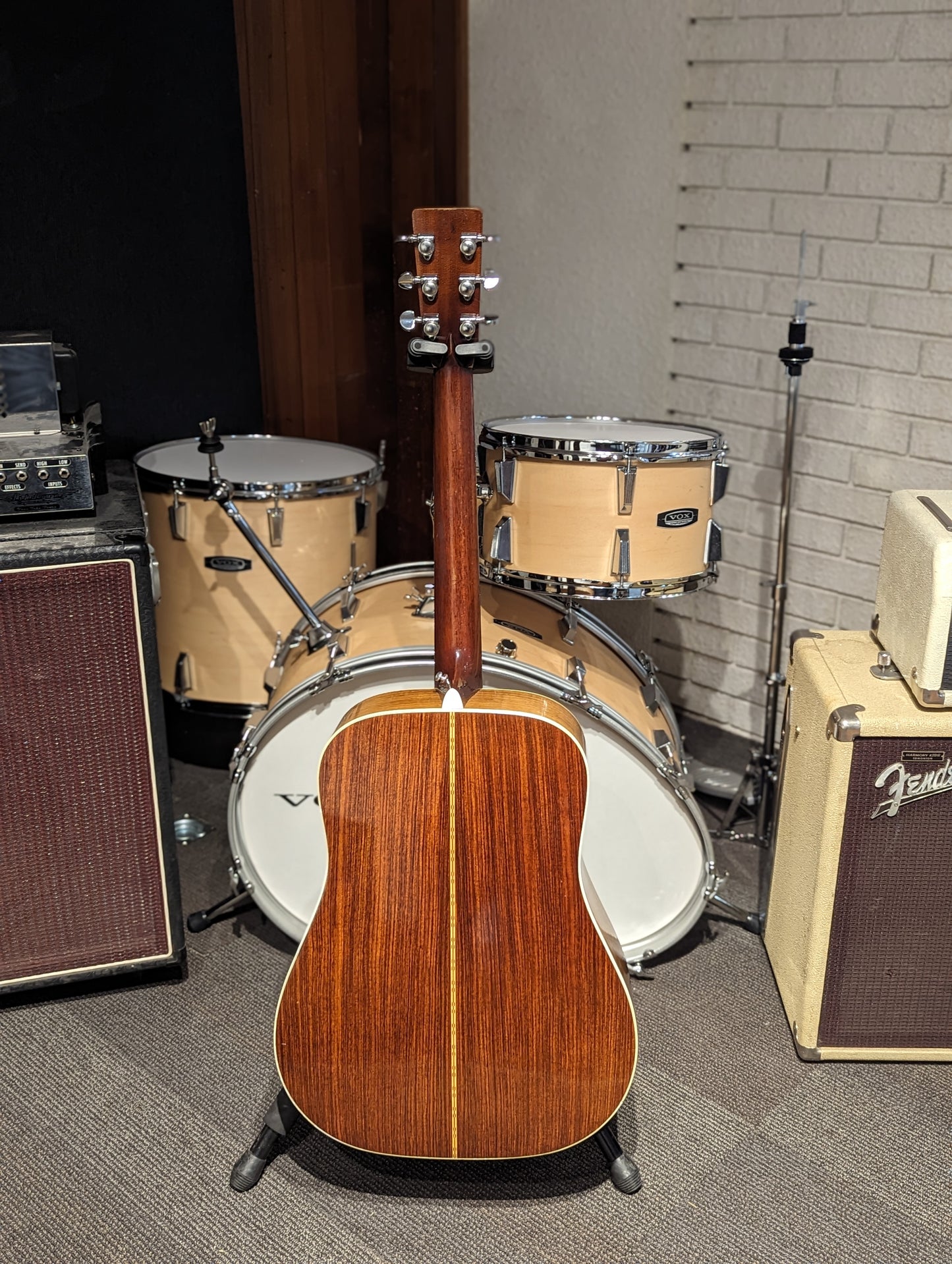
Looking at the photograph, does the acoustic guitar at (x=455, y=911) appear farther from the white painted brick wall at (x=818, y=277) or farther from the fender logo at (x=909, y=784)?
the white painted brick wall at (x=818, y=277)

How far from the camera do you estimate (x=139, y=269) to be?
8.94ft

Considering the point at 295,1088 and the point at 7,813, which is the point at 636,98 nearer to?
the point at 7,813

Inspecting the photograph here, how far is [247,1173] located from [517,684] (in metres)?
0.82

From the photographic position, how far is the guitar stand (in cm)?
170

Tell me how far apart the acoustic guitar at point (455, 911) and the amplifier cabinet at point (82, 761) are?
54cm

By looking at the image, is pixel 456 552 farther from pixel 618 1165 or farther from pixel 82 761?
pixel 618 1165

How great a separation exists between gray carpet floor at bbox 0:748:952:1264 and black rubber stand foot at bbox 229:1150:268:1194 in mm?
15

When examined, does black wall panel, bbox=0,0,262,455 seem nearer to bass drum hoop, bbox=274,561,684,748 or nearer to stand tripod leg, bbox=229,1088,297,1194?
bass drum hoop, bbox=274,561,684,748

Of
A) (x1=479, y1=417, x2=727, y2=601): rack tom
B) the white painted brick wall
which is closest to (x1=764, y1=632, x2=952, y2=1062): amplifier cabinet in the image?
(x1=479, y1=417, x2=727, y2=601): rack tom

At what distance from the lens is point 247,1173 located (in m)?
1.71

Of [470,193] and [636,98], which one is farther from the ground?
[636,98]

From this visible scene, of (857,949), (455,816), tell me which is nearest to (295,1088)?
(455,816)

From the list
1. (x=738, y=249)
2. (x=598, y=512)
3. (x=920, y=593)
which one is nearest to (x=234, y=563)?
(x=598, y=512)

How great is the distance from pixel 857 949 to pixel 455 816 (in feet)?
2.48
